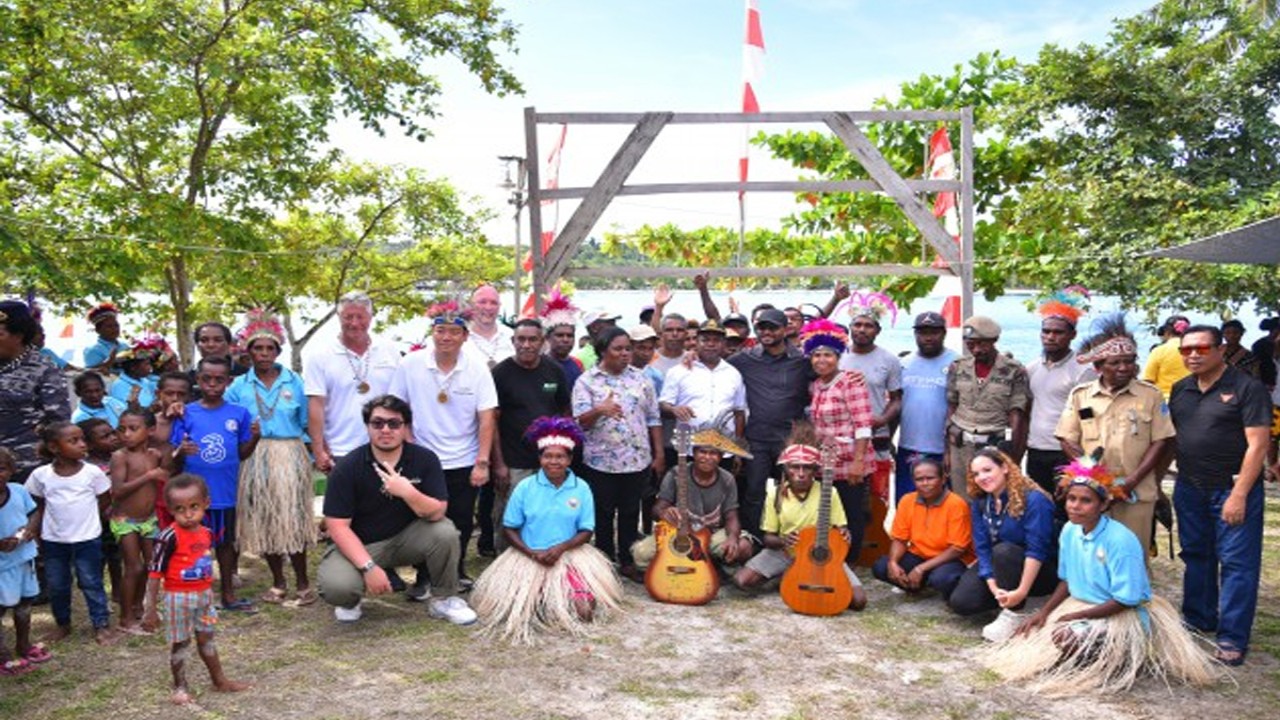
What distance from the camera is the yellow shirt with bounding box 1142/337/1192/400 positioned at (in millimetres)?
7887

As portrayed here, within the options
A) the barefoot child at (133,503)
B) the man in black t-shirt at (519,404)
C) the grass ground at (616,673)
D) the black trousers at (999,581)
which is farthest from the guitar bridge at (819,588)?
the barefoot child at (133,503)

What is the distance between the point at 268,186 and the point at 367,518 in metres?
7.26

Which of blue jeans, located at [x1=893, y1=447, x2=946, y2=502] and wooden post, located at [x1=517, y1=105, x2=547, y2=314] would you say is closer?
blue jeans, located at [x1=893, y1=447, x2=946, y2=502]

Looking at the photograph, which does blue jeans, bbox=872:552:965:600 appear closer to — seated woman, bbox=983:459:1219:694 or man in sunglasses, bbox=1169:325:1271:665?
seated woman, bbox=983:459:1219:694

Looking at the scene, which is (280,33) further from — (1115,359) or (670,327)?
(1115,359)

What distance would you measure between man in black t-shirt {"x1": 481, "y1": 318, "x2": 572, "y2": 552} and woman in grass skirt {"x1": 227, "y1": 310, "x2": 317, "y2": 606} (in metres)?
1.13

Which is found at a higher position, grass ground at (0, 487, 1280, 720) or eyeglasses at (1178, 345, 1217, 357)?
eyeglasses at (1178, 345, 1217, 357)

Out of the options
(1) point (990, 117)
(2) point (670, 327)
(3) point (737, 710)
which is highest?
(1) point (990, 117)

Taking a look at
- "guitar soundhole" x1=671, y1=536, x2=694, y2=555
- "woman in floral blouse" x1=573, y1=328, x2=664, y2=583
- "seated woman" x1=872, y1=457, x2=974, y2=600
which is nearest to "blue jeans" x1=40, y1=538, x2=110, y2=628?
"woman in floral blouse" x1=573, y1=328, x2=664, y2=583

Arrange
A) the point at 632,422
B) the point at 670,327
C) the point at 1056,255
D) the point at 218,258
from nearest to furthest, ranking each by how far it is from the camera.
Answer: the point at 632,422 < the point at 670,327 < the point at 218,258 < the point at 1056,255

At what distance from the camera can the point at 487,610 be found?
519cm

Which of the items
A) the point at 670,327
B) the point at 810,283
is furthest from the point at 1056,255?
the point at 670,327

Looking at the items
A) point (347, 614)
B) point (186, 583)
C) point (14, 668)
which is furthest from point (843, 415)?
point (14, 668)

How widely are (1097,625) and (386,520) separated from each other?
354 centimetres
